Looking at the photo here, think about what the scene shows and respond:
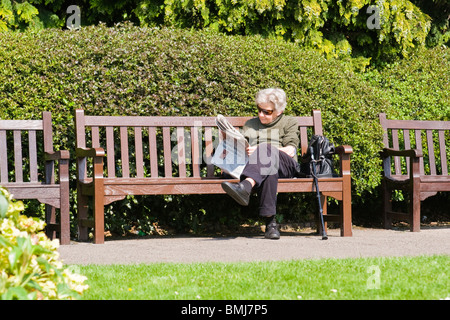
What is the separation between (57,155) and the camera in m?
5.72

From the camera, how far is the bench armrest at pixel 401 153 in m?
6.56

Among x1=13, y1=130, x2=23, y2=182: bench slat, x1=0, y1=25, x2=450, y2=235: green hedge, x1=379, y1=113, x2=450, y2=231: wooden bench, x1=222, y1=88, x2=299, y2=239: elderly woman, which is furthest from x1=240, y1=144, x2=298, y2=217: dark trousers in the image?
x1=13, y1=130, x2=23, y2=182: bench slat

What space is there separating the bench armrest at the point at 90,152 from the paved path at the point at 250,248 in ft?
2.36

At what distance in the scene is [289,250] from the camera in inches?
206

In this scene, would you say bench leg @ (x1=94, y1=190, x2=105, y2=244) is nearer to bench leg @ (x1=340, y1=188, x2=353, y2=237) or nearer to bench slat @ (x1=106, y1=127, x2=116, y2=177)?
bench slat @ (x1=106, y1=127, x2=116, y2=177)

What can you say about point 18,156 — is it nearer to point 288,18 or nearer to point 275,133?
point 275,133

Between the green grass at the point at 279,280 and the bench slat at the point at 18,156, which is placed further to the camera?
the bench slat at the point at 18,156

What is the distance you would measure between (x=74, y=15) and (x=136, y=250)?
522cm

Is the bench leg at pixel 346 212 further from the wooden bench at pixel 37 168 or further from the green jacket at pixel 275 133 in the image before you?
the wooden bench at pixel 37 168

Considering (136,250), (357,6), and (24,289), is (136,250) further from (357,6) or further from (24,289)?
(357,6)

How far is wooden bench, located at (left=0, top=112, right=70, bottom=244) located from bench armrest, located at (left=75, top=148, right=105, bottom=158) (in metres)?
0.17

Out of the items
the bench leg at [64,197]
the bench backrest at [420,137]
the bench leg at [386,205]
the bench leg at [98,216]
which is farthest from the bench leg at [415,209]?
the bench leg at [64,197]

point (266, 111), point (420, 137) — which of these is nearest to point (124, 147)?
point (266, 111)

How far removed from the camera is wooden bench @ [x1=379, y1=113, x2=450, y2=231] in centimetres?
662
